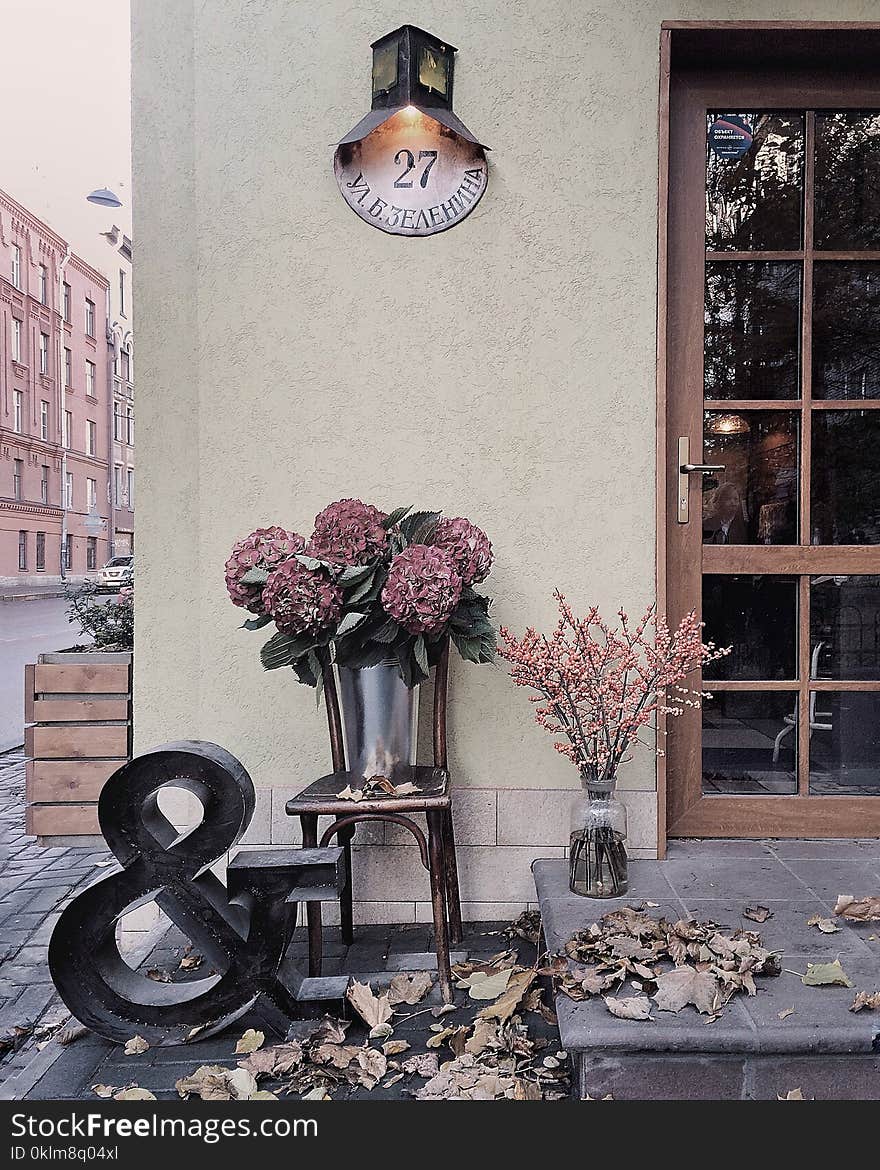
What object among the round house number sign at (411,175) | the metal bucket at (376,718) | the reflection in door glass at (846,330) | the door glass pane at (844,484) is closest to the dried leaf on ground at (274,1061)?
the metal bucket at (376,718)

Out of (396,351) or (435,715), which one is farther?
(396,351)

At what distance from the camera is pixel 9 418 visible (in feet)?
37.5

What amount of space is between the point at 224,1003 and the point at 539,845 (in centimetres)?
94

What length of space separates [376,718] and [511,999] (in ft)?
2.28

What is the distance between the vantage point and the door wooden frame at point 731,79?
2.22 metres

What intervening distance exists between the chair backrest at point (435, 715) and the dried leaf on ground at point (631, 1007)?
0.74 metres

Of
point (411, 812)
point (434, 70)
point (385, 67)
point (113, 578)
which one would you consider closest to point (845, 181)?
point (434, 70)

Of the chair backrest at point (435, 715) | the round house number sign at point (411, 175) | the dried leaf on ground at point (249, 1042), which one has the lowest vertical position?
the dried leaf on ground at point (249, 1042)

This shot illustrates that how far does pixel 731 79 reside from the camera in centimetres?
237

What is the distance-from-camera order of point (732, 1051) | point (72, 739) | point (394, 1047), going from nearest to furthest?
point (732, 1051) → point (394, 1047) → point (72, 739)

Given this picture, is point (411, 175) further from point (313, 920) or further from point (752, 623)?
point (313, 920)

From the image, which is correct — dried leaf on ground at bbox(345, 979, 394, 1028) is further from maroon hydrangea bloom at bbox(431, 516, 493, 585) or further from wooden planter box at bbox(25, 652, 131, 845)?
wooden planter box at bbox(25, 652, 131, 845)

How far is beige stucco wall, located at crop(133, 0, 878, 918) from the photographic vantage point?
7.43 ft

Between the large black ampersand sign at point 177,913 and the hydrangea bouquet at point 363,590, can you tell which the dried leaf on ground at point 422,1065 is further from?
the hydrangea bouquet at point 363,590
